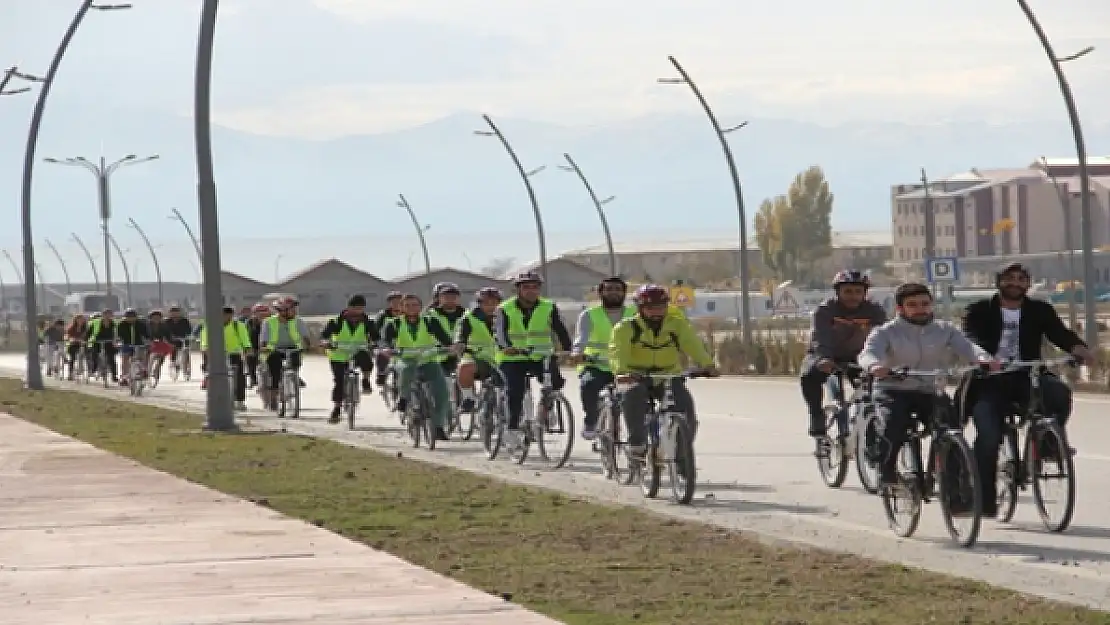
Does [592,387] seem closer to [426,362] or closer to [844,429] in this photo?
[844,429]

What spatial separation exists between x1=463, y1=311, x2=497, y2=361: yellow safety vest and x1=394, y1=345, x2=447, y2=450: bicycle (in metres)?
0.73

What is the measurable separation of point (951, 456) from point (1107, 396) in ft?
61.8

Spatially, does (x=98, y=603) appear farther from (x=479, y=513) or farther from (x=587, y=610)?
(x=479, y=513)

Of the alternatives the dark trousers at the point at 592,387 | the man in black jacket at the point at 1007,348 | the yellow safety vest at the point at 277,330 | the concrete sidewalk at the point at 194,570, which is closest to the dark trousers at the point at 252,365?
the yellow safety vest at the point at 277,330

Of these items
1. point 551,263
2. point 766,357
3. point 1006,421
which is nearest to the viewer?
point 1006,421

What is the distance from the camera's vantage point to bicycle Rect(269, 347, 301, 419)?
32.9 metres

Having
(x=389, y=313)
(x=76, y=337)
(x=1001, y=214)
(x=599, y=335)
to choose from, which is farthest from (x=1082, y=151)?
(x=1001, y=214)

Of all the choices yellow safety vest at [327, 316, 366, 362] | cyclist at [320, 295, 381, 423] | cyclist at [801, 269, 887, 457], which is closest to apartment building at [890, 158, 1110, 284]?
cyclist at [320, 295, 381, 423]

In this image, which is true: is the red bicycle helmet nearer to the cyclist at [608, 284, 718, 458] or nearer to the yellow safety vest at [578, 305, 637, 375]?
the cyclist at [608, 284, 718, 458]

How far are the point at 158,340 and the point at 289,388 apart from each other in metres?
15.2

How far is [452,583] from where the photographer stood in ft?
39.9

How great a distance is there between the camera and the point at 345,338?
30.4 metres

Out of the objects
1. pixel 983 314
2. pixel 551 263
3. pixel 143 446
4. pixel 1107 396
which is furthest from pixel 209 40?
pixel 551 263

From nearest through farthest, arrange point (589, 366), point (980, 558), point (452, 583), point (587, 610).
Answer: point (587, 610) < point (452, 583) < point (980, 558) < point (589, 366)
